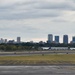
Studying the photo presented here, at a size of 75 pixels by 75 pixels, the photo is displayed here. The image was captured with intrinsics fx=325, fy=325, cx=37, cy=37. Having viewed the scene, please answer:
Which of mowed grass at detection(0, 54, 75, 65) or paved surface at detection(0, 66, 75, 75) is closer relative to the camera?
paved surface at detection(0, 66, 75, 75)

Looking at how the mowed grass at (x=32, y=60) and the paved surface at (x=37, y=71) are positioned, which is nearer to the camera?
the paved surface at (x=37, y=71)

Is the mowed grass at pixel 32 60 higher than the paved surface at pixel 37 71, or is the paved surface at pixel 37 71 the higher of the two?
the mowed grass at pixel 32 60

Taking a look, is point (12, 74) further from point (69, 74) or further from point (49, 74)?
point (69, 74)

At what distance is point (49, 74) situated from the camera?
38906mm

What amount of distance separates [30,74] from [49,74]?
7.62 feet

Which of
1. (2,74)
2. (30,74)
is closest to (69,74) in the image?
(30,74)

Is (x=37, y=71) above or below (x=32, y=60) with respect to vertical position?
below

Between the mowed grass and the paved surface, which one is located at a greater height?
the mowed grass

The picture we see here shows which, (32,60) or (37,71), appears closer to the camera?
(37,71)

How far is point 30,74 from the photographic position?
39.3m

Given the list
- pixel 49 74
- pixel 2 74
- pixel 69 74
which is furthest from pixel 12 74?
pixel 69 74

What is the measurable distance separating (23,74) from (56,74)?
398 cm

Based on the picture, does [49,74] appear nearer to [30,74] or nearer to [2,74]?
[30,74]

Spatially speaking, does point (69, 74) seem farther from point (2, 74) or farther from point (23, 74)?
point (2, 74)
